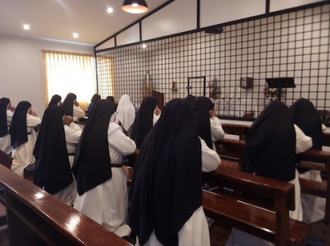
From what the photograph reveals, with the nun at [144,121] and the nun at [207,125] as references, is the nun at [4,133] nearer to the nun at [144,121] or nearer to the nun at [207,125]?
the nun at [144,121]

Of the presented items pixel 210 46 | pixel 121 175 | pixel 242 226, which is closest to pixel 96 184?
pixel 121 175

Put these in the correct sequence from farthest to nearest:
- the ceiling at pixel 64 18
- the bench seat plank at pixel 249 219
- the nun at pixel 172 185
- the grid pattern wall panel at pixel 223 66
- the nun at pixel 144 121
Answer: the grid pattern wall panel at pixel 223 66
the ceiling at pixel 64 18
the nun at pixel 144 121
the bench seat plank at pixel 249 219
the nun at pixel 172 185

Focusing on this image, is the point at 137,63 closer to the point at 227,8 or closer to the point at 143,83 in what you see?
the point at 143,83

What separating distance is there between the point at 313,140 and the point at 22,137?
3914 mm

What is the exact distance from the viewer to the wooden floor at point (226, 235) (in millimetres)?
2289

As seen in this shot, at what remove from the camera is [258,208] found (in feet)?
6.28

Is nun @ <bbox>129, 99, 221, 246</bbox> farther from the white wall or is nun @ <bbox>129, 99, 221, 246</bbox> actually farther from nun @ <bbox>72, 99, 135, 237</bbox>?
the white wall

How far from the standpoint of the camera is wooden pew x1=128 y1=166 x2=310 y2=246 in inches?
59.1

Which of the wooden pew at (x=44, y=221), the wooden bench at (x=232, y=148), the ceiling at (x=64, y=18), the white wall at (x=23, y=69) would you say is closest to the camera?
the wooden pew at (x=44, y=221)

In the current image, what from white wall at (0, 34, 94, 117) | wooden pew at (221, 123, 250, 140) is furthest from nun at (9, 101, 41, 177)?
wooden pew at (221, 123, 250, 140)

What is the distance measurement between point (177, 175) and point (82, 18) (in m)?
5.48

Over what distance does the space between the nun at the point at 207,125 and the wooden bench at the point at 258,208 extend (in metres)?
1.01

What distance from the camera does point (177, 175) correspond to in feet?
4.44

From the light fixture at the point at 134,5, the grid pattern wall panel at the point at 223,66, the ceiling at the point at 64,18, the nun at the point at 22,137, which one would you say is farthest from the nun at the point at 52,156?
the grid pattern wall panel at the point at 223,66
